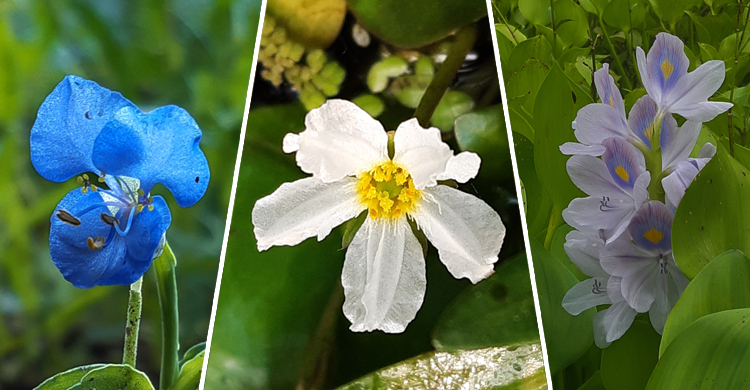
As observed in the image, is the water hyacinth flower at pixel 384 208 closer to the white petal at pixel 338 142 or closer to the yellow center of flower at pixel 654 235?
the white petal at pixel 338 142

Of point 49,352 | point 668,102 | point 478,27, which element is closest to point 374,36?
point 478,27

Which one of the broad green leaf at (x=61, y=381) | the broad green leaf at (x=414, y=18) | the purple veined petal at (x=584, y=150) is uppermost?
the broad green leaf at (x=414, y=18)

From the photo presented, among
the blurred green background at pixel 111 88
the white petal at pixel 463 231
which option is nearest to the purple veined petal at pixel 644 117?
the white petal at pixel 463 231

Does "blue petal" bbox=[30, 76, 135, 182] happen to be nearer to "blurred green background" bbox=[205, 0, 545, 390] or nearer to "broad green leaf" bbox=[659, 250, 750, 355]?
"blurred green background" bbox=[205, 0, 545, 390]

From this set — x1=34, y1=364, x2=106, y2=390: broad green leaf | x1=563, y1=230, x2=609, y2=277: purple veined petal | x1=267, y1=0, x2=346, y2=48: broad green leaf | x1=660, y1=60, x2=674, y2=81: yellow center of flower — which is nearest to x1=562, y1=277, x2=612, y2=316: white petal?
x1=563, y1=230, x2=609, y2=277: purple veined petal

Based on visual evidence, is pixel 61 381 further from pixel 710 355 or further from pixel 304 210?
pixel 710 355

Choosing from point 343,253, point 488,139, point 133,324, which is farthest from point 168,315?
point 488,139
